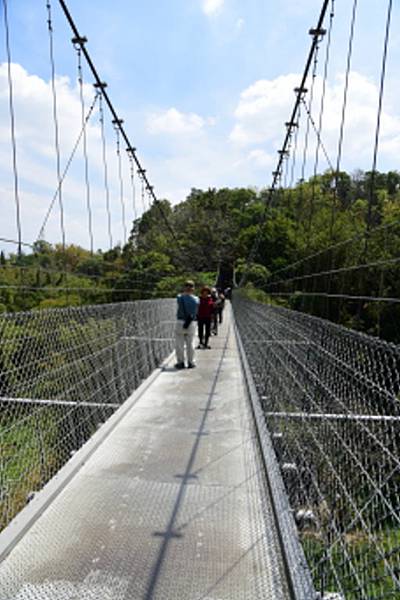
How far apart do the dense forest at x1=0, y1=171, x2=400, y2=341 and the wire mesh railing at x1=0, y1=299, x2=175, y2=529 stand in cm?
25

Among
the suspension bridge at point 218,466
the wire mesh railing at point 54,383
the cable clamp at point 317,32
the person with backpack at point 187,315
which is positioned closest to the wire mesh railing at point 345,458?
the suspension bridge at point 218,466

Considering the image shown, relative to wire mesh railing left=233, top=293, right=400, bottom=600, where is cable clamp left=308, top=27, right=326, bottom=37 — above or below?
above

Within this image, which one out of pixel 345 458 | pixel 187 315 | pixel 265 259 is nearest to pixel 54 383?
pixel 345 458

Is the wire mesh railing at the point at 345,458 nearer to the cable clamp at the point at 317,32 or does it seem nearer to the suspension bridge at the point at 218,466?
the suspension bridge at the point at 218,466

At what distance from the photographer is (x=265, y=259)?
18859 millimetres

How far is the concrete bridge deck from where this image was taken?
1315mm

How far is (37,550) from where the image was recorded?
145 centimetres

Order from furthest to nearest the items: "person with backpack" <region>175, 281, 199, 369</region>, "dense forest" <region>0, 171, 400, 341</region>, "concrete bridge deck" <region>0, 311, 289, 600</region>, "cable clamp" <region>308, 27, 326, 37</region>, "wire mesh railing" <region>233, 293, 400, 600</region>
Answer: "cable clamp" <region>308, 27, 326, 37</region>
"person with backpack" <region>175, 281, 199, 369</region>
"dense forest" <region>0, 171, 400, 341</region>
"concrete bridge deck" <region>0, 311, 289, 600</region>
"wire mesh railing" <region>233, 293, 400, 600</region>

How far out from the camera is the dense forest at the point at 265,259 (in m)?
2.24

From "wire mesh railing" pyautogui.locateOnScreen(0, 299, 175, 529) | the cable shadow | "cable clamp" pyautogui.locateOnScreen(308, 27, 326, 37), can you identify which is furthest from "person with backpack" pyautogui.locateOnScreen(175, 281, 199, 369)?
"cable clamp" pyautogui.locateOnScreen(308, 27, 326, 37)

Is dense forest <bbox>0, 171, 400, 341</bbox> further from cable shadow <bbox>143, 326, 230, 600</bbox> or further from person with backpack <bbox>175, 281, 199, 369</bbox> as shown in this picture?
cable shadow <bbox>143, 326, 230, 600</bbox>

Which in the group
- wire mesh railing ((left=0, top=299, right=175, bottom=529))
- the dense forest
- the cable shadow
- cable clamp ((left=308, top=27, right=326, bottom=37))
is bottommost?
the cable shadow

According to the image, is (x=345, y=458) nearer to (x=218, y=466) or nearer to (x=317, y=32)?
(x=218, y=466)

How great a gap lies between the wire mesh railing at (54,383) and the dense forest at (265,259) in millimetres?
250
